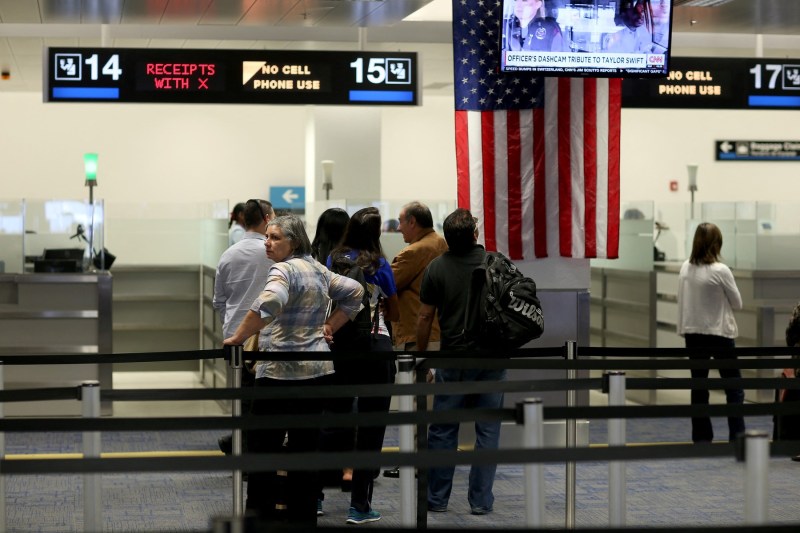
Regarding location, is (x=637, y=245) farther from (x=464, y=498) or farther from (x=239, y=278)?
(x=239, y=278)

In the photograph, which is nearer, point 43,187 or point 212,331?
point 212,331

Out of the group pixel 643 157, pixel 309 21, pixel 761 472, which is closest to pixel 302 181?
pixel 643 157

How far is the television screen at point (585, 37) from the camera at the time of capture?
22.2ft

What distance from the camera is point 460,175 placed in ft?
24.5

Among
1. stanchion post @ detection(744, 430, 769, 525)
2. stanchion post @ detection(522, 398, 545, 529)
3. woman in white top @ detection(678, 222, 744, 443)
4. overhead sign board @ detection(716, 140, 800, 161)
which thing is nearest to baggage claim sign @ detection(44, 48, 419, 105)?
woman in white top @ detection(678, 222, 744, 443)

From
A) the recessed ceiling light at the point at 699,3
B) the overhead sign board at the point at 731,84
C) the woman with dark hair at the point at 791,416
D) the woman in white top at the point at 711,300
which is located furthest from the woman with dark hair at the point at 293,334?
the recessed ceiling light at the point at 699,3

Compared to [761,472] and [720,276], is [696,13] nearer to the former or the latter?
[720,276]

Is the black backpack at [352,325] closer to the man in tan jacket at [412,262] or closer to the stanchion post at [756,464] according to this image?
the man in tan jacket at [412,262]

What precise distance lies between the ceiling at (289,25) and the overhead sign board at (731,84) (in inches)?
28.4

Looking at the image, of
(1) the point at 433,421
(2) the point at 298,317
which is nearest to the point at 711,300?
(2) the point at 298,317

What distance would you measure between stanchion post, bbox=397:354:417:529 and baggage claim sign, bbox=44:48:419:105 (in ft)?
13.7

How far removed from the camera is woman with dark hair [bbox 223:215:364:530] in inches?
206

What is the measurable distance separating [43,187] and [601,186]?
14.0m

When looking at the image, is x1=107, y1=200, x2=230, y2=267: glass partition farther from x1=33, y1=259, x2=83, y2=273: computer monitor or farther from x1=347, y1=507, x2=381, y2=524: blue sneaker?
x1=347, y1=507, x2=381, y2=524: blue sneaker
